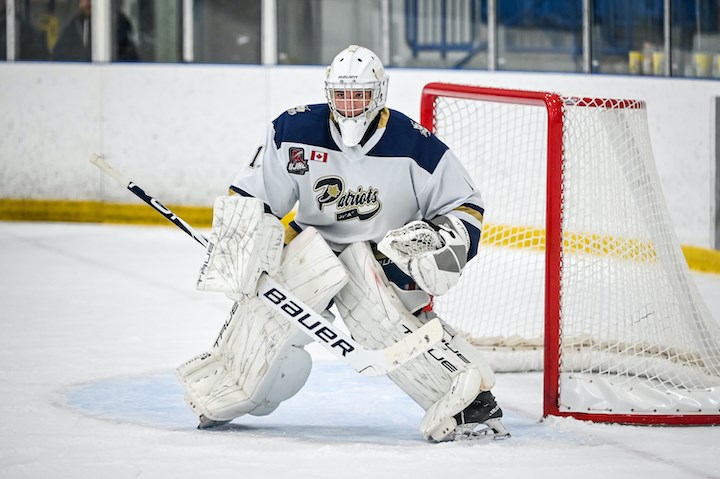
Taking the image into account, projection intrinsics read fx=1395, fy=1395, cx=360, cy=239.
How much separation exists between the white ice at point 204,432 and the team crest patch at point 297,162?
0.61m

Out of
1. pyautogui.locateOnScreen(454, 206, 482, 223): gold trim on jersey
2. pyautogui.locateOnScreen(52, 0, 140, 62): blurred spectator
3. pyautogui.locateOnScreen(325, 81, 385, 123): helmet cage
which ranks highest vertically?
pyautogui.locateOnScreen(52, 0, 140, 62): blurred spectator

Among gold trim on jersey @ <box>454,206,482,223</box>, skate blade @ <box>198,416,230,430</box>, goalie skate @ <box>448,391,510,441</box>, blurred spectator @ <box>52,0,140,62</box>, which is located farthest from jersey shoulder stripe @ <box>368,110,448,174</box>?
blurred spectator @ <box>52,0,140,62</box>

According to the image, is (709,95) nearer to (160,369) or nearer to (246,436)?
(160,369)

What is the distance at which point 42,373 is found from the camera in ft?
12.8

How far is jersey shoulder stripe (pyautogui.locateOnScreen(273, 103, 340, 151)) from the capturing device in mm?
3244

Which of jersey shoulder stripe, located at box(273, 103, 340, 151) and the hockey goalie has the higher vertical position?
jersey shoulder stripe, located at box(273, 103, 340, 151)

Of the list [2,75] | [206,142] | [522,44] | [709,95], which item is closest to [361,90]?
[709,95]

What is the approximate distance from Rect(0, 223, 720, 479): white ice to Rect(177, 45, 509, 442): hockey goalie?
0.11m

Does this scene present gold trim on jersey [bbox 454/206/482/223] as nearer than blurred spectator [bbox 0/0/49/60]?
Yes

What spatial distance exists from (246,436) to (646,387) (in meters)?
1.00

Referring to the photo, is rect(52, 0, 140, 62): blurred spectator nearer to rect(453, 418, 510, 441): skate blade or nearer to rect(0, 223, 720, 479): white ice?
rect(0, 223, 720, 479): white ice

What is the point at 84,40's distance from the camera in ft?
25.0

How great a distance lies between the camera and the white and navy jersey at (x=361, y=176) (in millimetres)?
3230

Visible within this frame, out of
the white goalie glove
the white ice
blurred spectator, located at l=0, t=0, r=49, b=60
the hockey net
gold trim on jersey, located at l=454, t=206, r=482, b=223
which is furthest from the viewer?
blurred spectator, located at l=0, t=0, r=49, b=60
